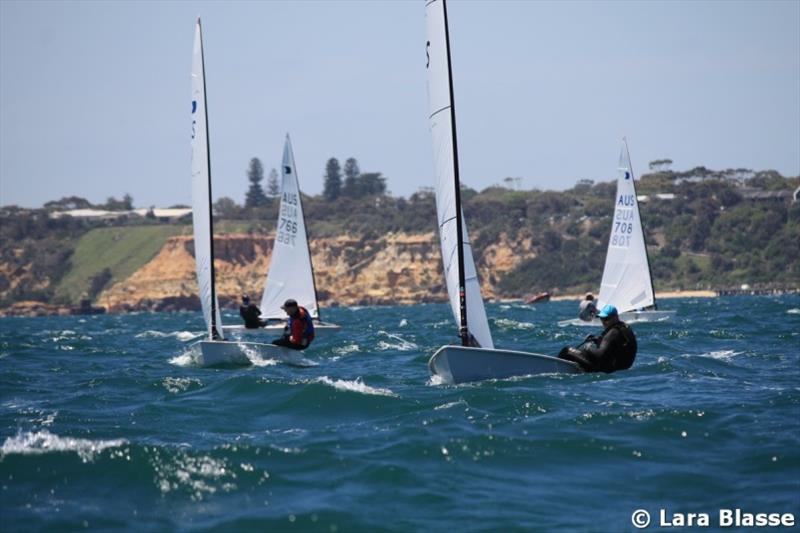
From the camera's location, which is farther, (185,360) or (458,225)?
(185,360)

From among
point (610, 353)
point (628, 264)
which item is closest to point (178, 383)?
point (610, 353)

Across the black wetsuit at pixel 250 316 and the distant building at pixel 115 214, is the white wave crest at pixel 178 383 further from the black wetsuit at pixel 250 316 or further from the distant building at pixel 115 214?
the distant building at pixel 115 214

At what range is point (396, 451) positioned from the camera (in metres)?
12.8

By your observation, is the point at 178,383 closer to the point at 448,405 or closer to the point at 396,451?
the point at 448,405

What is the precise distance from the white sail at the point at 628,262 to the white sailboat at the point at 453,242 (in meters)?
26.3

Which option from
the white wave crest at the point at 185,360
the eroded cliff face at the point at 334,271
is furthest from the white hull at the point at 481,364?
the eroded cliff face at the point at 334,271

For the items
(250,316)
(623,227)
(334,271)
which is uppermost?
(334,271)

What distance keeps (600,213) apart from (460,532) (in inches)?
5422

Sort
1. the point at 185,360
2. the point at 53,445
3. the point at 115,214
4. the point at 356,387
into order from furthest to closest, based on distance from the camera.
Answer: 1. the point at 115,214
2. the point at 185,360
3. the point at 356,387
4. the point at 53,445

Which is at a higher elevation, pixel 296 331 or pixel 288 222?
pixel 288 222

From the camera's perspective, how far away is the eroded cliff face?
4975 inches

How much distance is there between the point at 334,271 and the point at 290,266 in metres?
94.0

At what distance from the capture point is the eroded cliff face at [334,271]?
12638 cm

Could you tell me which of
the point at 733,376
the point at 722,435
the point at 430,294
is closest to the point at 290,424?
the point at 722,435
